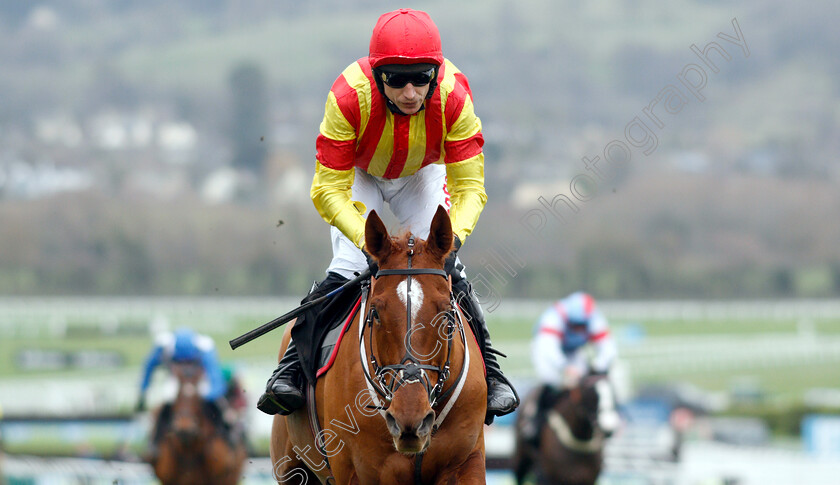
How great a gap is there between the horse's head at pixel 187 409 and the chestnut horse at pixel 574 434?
2851 millimetres

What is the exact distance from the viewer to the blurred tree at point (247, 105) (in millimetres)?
61938

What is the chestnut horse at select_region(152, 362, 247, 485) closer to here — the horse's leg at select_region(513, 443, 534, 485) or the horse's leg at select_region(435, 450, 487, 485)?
the horse's leg at select_region(513, 443, 534, 485)

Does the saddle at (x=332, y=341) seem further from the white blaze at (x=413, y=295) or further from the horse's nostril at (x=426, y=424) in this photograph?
the horse's nostril at (x=426, y=424)

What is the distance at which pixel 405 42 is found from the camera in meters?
4.58

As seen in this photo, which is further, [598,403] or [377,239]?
[598,403]

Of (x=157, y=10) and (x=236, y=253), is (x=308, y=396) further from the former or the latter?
(x=157, y=10)

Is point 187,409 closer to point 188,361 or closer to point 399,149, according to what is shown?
point 188,361

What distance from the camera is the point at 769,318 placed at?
153 feet

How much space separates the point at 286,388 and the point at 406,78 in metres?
1.44

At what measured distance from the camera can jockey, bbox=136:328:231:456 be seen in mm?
9641

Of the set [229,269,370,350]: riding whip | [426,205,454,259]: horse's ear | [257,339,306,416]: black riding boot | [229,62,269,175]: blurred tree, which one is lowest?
[229,62,269,175]: blurred tree

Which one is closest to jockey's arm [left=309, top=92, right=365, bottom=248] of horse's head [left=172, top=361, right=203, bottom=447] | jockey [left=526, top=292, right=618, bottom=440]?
horse's head [left=172, top=361, right=203, bottom=447]

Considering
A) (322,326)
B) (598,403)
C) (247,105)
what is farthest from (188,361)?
(247,105)

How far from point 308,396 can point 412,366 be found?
3.91 ft
